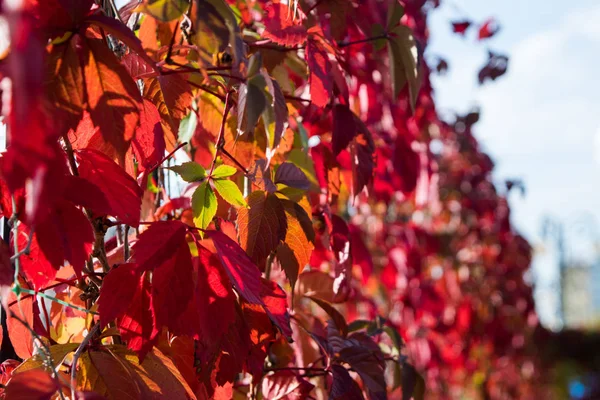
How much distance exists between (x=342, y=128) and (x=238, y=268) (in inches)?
13.5

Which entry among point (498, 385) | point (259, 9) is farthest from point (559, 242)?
point (259, 9)

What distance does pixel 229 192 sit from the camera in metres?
0.78

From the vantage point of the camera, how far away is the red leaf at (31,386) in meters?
0.51

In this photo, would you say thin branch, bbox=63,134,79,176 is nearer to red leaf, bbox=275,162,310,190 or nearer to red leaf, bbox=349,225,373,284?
red leaf, bbox=275,162,310,190

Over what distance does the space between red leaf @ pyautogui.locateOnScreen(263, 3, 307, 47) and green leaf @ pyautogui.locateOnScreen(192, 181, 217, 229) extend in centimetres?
19

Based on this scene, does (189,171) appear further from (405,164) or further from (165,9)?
(405,164)

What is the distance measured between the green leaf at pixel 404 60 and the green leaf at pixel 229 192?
1.09 ft

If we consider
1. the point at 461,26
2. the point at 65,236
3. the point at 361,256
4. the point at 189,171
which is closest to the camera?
the point at 65,236

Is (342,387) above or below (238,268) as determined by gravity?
below

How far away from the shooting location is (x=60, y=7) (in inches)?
22.4

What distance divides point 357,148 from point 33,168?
66cm

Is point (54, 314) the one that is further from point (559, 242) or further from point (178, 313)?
point (559, 242)

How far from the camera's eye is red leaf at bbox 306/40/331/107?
2.68ft

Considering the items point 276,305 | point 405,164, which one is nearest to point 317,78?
point 276,305
